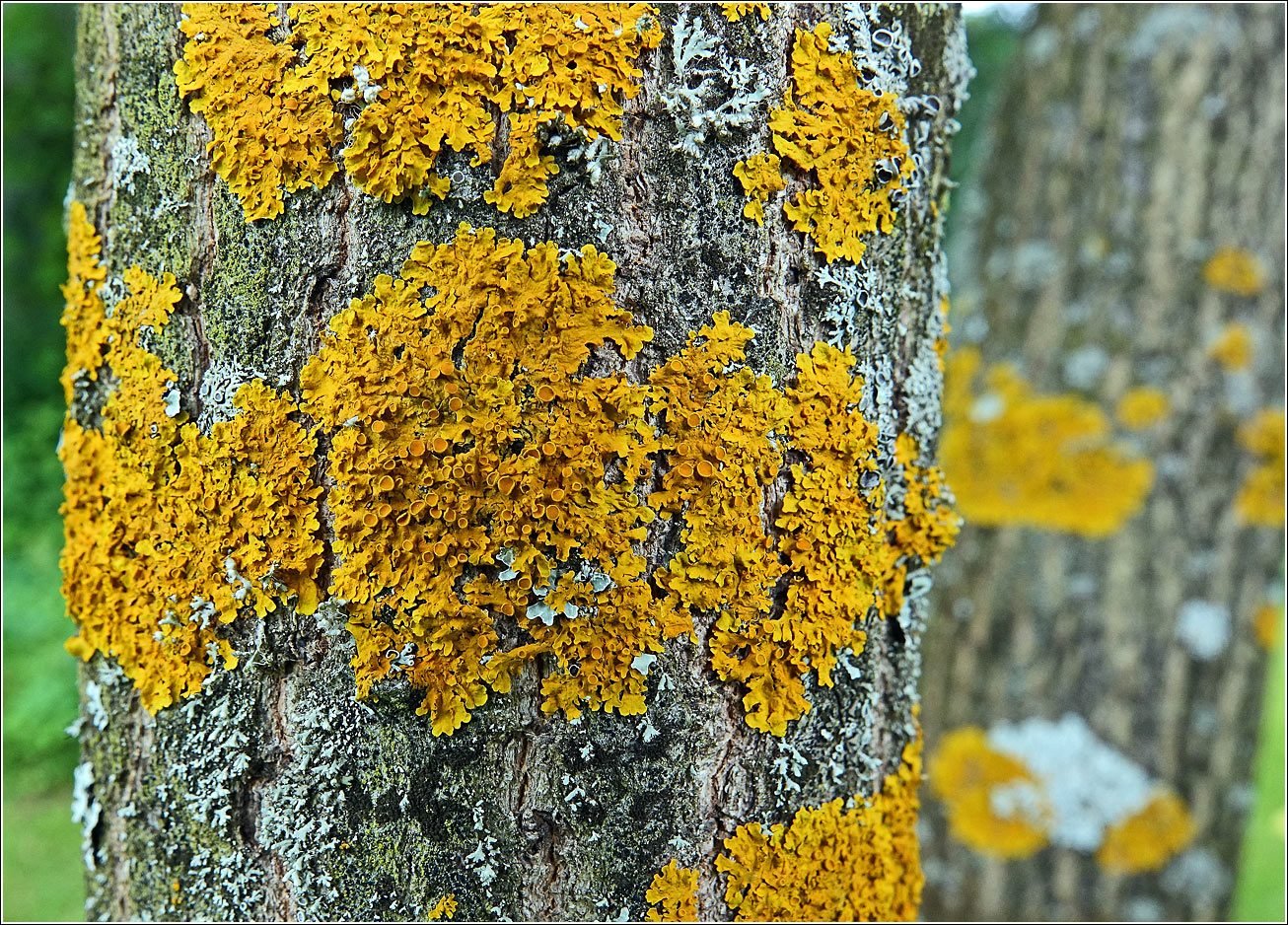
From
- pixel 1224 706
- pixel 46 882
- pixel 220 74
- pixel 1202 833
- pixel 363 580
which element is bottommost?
pixel 46 882

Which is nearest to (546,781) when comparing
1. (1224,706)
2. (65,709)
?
(1224,706)

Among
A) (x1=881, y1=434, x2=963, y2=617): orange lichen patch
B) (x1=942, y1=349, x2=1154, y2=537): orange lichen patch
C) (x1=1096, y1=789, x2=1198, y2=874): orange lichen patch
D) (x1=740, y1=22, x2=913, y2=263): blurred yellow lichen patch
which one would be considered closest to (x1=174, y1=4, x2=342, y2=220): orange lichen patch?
(x1=740, y1=22, x2=913, y2=263): blurred yellow lichen patch

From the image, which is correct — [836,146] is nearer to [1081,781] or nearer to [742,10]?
[742,10]

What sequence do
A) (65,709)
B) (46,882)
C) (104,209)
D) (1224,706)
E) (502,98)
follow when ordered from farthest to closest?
(65,709) < (46,882) < (1224,706) < (104,209) < (502,98)

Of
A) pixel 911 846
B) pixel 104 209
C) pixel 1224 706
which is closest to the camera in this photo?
pixel 104 209

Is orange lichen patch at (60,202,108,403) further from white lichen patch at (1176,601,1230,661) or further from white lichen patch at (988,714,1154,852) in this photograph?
white lichen patch at (1176,601,1230,661)

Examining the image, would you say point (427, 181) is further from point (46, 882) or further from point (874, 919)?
point (46, 882)
